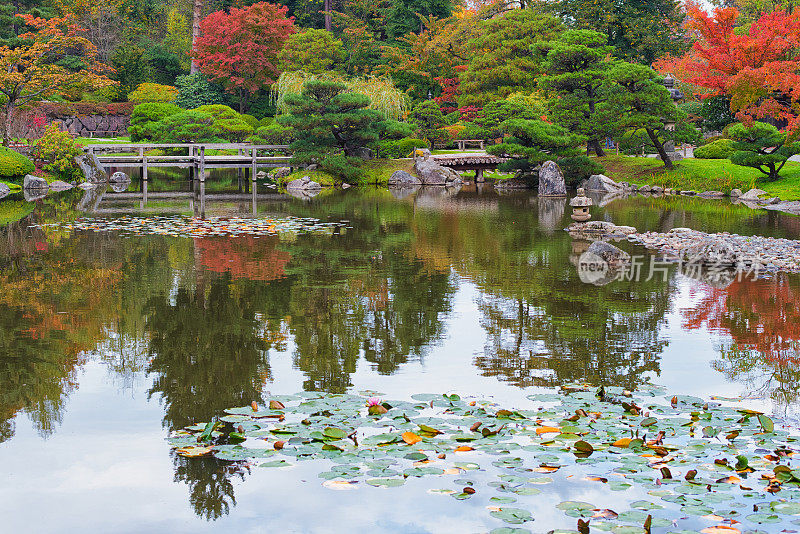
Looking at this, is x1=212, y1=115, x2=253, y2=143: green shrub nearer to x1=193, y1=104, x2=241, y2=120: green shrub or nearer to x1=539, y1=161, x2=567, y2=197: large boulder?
x1=193, y1=104, x2=241, y2=120: green shrub

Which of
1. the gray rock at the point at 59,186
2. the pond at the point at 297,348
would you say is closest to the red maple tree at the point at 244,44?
the gray rock at the point at 59,186

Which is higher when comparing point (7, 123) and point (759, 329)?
point (7, 123)

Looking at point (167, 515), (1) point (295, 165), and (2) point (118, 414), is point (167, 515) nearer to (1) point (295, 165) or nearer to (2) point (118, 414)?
(2) point (118, 414)

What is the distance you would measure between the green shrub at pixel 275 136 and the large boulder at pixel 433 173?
14.4 feet

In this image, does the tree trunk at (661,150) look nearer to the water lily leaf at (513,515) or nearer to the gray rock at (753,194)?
the gray rock at (753,194)

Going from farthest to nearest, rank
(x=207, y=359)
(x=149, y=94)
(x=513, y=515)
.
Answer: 1. (x=149, y=94)
2. (x=207, y=359)
3. (x=513, y=515)

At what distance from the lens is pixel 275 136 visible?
2766 centimetres

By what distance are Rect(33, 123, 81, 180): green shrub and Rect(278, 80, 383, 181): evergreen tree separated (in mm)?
6468

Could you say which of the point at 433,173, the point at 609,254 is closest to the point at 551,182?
the point at 433,173

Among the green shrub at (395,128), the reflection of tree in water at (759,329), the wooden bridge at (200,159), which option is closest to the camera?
the reflection of tree in water at (759,329)

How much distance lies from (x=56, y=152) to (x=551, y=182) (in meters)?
14.8

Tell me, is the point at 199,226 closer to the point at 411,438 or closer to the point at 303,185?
the point at 303,185

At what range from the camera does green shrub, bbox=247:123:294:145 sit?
27.2 metres

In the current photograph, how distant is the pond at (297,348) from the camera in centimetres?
400
